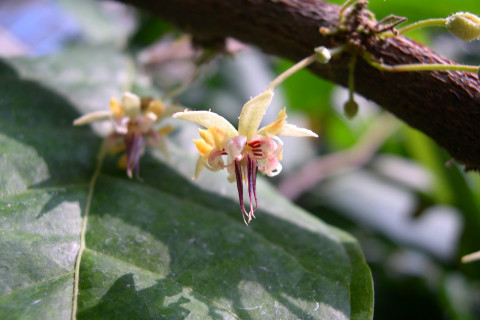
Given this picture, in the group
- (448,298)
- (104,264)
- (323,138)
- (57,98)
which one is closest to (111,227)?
(104,264)

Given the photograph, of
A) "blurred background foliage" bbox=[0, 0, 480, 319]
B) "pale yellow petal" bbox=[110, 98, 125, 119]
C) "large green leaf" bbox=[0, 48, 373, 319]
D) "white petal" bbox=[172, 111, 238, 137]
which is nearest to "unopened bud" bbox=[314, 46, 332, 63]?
"white petal" bbox=[172, 111, 238, 137]

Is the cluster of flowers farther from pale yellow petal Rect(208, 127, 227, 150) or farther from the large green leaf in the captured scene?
the large green leaf

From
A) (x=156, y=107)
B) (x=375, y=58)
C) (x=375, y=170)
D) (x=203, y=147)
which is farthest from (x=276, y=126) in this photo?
(x=375, y=170)

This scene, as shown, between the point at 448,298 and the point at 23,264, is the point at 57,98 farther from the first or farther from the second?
the point at 448,298

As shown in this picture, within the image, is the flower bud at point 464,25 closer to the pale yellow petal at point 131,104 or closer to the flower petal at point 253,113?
the flower petal at point 253,113

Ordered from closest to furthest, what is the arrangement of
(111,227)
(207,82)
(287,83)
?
(111,227), (287,83), (207,82)

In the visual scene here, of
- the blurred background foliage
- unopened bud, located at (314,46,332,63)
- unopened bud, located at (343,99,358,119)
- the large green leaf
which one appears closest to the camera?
the large green leaf
